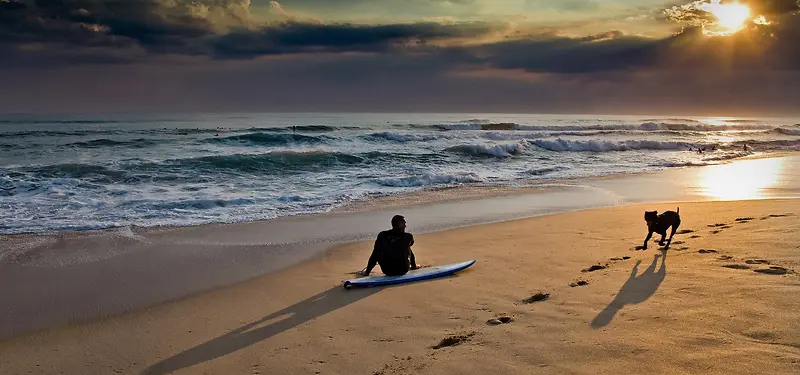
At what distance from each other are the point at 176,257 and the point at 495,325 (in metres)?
4.82

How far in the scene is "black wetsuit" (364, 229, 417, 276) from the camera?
596cm

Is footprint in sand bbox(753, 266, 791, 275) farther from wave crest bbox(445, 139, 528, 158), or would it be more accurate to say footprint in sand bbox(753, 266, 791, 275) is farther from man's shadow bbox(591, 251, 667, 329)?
wave crest bbox(445, 139, 528, 158)

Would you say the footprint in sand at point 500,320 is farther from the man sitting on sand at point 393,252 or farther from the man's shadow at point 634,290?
the man sitting on sand at point 393,252

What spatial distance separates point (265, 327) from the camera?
181 inches

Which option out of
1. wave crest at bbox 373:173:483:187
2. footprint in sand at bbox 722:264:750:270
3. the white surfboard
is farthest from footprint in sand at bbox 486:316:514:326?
wave crest at bbox 373:173:483:187

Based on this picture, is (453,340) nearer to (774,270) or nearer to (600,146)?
(774,270)

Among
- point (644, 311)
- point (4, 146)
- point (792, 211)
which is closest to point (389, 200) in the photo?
point (792, 211)

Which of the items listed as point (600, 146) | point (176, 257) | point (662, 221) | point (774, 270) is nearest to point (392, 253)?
point (176, 257)

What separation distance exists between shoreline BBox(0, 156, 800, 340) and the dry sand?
1.41 feet

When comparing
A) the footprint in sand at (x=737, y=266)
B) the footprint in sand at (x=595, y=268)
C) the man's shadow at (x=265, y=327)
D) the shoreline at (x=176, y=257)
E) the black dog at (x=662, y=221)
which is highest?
the black dog at (x=662, y=221)

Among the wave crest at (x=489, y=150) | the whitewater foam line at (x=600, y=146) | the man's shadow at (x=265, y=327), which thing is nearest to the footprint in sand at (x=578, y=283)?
the man's shadow at (x=265, y=327)

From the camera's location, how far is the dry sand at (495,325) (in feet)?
11.4

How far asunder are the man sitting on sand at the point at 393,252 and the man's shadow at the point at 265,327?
45 centimetres

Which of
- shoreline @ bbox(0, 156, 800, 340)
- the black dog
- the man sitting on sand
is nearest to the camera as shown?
shoreline @ bbox(0, 156, 800, 340)
